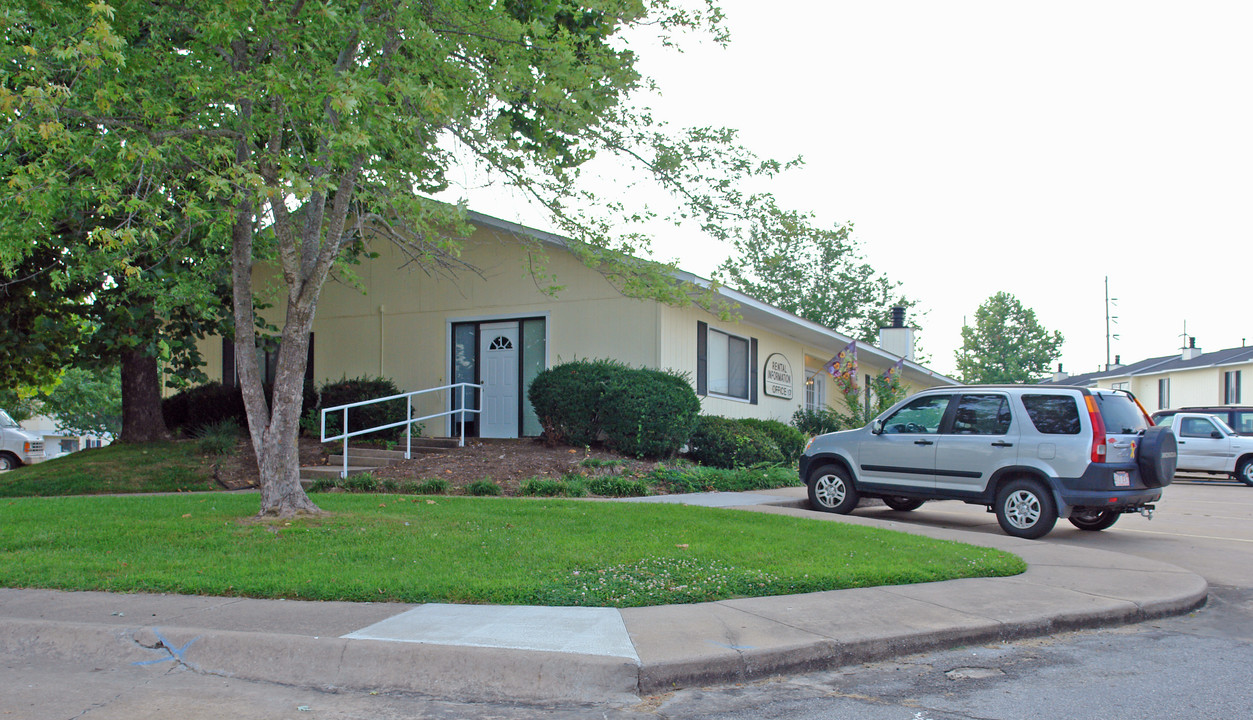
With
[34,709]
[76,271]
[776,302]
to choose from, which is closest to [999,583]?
[34,709]

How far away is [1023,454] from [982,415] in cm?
72

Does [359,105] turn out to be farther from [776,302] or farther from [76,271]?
[776,302]

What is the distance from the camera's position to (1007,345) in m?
61.4

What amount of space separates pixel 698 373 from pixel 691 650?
12.6 metres

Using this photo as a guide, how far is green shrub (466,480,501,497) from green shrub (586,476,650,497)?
1324 millimetres

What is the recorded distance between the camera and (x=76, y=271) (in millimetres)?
13023

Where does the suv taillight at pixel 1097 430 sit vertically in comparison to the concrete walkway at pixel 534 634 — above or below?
above

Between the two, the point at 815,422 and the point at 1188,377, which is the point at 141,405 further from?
the point at 1188,377

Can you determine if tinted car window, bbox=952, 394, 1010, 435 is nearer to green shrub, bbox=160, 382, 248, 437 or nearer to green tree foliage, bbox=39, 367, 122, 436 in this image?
green shrub, bbox=160, 382, 248, 437

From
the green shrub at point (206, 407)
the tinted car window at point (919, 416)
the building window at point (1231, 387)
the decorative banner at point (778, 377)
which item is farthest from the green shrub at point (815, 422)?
the building window at point (1231, 387)

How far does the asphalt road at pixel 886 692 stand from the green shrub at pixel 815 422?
15.9 meters

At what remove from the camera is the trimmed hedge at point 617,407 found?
14.8 meters

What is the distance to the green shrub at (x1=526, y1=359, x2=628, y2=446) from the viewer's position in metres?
15.1

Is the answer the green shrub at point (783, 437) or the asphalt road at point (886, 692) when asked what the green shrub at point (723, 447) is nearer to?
the green shrub at point (783, 437)
